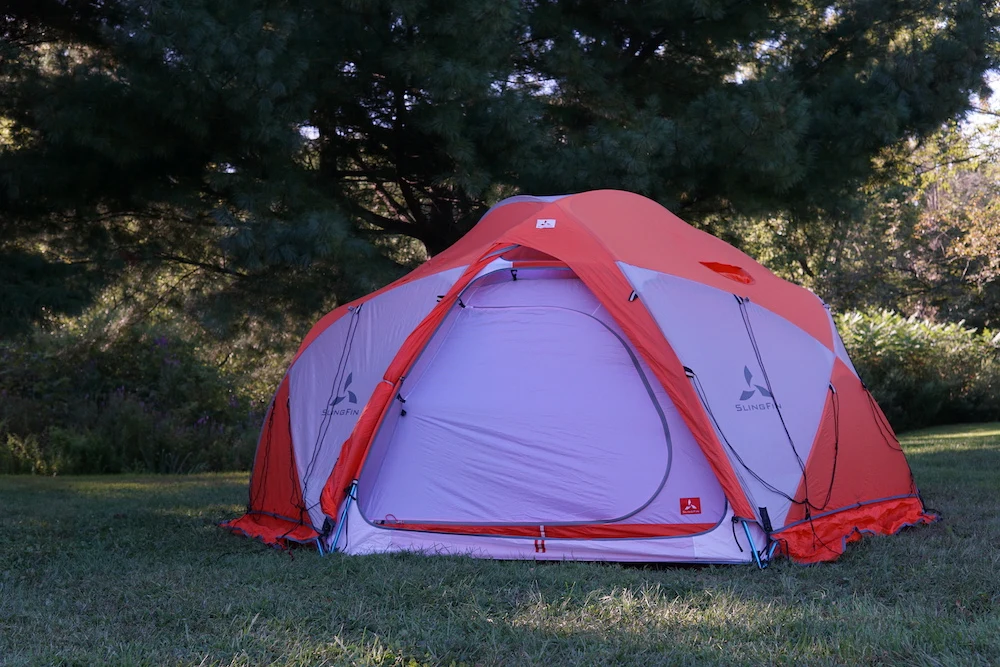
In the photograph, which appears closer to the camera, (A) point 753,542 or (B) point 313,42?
(A) point 753,542

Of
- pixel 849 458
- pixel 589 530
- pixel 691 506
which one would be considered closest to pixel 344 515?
pixel 589 530

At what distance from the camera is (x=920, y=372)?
1443 centimetres

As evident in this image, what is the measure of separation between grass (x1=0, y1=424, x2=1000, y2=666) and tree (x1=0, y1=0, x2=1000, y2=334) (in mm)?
2793

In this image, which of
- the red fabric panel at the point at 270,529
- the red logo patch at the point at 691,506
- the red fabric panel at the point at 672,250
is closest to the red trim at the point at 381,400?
the red fabric panel at the point at 270,529

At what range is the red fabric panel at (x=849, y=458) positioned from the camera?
5.36 m

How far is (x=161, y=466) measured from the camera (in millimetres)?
10961

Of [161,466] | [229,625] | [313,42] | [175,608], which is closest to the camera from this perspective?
[229,625]

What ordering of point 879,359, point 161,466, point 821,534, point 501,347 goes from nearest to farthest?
1. point 821,534
2. point 501,347
3. point 161,466
4. point 879,359

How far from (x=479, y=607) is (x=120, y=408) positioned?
858 centimetres

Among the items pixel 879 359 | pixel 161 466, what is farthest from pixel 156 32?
pixel 879 359

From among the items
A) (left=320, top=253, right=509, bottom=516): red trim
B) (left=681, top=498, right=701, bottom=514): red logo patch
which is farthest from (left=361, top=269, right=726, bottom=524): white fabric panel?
(left=320, top=253, right=509, bottom=516): red trim

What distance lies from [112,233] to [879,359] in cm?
1066

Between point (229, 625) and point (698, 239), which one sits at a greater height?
point (698, 239)

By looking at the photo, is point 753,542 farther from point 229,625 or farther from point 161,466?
point 161,466
